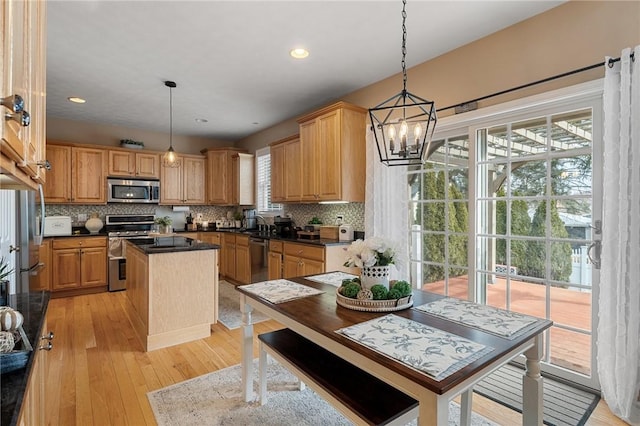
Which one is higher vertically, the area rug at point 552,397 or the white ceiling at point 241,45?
the white ceiling at point 241,45

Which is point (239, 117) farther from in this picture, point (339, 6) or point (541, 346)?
point (541, 346)

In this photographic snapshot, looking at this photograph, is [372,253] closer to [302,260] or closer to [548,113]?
[548,113]

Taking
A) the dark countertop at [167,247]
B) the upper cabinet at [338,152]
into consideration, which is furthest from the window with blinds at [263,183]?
the dark countertop at [167,247]

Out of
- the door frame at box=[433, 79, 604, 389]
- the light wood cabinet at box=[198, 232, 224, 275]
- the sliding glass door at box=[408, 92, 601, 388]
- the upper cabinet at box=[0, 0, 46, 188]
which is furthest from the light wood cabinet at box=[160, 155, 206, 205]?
the upper cabinet at box=[0, 0, 46, 188]

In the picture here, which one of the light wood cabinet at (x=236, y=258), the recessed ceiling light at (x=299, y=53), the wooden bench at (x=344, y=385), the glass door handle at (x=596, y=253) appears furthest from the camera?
the light wood cabinet at (x=236, y=258)

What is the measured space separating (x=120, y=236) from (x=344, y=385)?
4797mm

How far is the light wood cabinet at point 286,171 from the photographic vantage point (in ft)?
14.8

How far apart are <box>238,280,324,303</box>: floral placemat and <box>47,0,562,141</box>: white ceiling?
6.58 feet

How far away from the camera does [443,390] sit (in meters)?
0.94

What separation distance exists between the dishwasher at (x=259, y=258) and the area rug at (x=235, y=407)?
2227 mm

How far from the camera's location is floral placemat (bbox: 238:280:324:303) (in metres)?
1.85

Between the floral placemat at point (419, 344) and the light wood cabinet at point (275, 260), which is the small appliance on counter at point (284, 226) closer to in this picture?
the light wood cabinet at point (275, 260)

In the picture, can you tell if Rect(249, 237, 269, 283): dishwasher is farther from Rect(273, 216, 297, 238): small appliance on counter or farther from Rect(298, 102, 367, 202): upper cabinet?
Rect(298, 102, 367, 202): upper cabinet

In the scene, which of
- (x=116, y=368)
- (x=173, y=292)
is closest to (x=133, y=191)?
(x=173, y=292)
